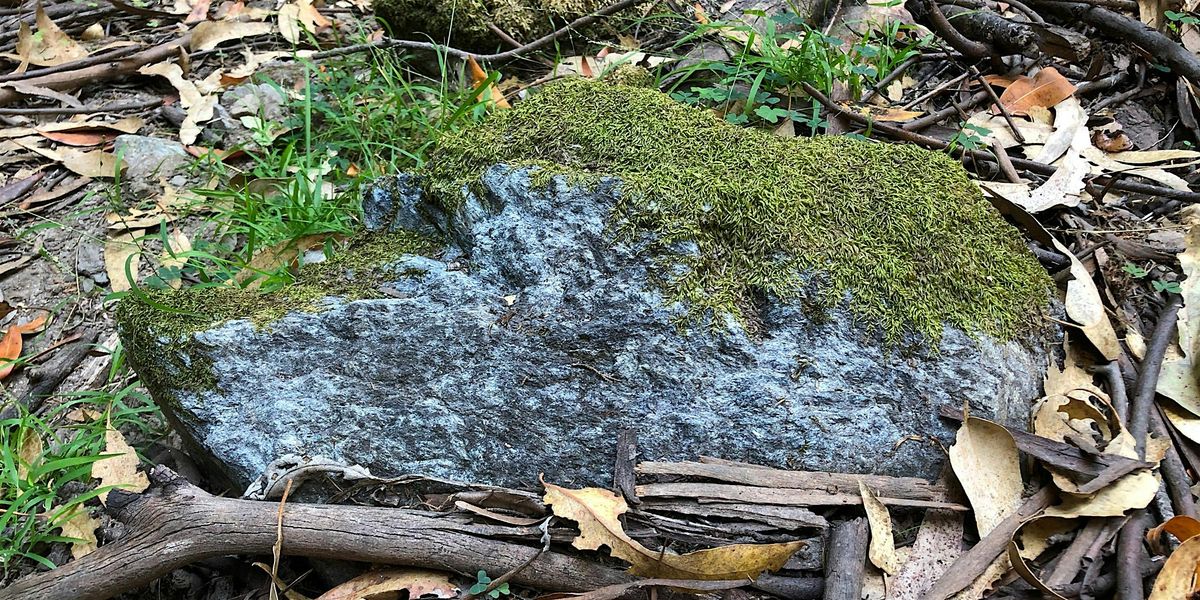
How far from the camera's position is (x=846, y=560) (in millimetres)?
1674

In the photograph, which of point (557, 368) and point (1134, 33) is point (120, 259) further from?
point (1134, 33)

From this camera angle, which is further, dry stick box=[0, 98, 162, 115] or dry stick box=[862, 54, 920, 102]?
dry stick box=[0, 98, 162, 115]

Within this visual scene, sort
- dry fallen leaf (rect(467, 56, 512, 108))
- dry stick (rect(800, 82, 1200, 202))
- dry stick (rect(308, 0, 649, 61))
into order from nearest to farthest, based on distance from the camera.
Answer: dry stick (rect(800, 82, 1200, 202))
dry fallen leaf (rect(467, 56, 512, 108))
dry stick (rect(308, 0, 649, 61))

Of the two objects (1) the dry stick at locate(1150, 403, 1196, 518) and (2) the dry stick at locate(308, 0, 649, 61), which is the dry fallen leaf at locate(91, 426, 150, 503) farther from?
(1) the dry stick at locate(1150, 403, 1196, 518)

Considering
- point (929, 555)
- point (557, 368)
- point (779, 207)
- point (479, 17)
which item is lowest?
point (929, 555)

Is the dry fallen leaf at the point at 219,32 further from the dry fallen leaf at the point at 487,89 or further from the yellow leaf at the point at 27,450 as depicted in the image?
the yellow leaf at the point at 27,450

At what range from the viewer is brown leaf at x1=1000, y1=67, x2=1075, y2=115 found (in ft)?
9.71

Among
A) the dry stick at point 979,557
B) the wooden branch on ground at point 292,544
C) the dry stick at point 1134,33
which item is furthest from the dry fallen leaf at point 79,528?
the dry stick at point 1134,33

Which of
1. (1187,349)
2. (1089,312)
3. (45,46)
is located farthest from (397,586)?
(45,46)

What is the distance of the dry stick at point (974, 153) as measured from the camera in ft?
8.32

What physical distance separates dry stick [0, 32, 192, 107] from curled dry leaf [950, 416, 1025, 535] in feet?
13.6

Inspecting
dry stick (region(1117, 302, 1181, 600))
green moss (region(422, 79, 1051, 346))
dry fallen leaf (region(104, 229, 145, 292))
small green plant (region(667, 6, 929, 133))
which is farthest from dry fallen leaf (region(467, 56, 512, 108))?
dry stick (region(1117, 302, 1181, 600))

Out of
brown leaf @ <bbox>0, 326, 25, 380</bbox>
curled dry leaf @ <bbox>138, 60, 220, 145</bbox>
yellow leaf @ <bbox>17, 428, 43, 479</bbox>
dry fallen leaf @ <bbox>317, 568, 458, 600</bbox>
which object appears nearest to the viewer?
dry fallen leaf @ <bbox>317, 568, 458, 600</bbox>

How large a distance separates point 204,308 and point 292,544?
27.2 inches
